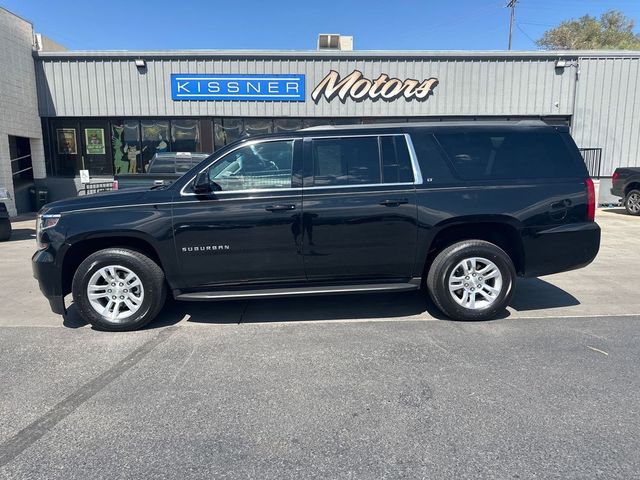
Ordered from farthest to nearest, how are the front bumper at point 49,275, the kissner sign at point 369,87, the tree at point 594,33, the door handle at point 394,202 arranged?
the tree at point 594,33 < the kissner sign at point 369,87 < the door handle at point 394,202 < the front bumper at point 49,275

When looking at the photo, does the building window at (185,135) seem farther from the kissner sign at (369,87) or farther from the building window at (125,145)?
the kissner sign at (369,87)

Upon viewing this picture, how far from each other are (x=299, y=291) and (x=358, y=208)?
105 cm

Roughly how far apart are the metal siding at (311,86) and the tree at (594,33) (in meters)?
32.1

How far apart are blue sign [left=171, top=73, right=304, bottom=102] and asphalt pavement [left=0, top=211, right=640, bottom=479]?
11307 mm

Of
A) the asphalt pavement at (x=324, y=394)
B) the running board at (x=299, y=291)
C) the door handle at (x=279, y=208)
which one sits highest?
the door handle at (x=279, y=208)

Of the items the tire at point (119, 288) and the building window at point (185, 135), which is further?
the building window at point (185, 135)

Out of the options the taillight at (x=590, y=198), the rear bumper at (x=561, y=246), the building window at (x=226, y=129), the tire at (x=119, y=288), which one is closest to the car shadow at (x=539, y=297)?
the rear bumper at (x=561, y=246)

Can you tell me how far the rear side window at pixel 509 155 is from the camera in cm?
466

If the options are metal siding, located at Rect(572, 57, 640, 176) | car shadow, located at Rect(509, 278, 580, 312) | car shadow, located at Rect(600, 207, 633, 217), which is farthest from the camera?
metal siding, located at Rect(572, 57, 640, 176)

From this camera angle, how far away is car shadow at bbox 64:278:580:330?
16.0 ft

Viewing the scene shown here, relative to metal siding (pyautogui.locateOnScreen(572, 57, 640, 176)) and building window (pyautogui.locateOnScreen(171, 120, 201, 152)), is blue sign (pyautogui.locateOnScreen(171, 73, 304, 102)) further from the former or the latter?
metal siding (pyautogui.locateOnScreen(572, 57, 640, 176))

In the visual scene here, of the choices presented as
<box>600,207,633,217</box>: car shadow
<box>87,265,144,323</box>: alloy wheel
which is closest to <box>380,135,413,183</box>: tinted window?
<box>87,265,144,323</box>: alloy wheel

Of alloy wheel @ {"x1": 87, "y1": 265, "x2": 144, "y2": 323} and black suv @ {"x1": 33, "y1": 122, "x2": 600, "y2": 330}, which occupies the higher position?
black suv @ {"x1": 33, "y1": 122, "x2": 600, "y2": 330}

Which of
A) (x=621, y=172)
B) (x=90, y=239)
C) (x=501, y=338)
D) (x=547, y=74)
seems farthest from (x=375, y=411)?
(x=547, y=74)
